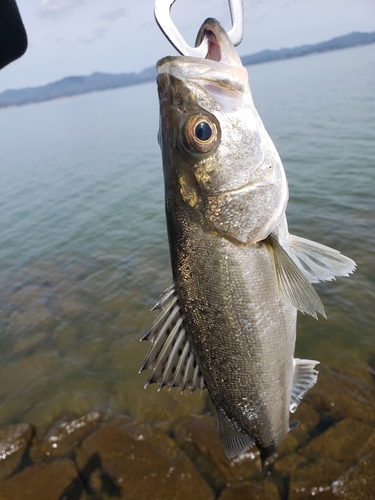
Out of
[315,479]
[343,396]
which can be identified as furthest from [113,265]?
[315,479]

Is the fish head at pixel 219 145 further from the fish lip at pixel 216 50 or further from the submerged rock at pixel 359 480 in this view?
the submerged rock at pixel 359 480

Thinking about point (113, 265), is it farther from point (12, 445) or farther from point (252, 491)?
point (252, 491)

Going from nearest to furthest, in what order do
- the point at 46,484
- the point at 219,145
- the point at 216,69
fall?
the point at 216,69, the point at 219,145, the point at 46,484

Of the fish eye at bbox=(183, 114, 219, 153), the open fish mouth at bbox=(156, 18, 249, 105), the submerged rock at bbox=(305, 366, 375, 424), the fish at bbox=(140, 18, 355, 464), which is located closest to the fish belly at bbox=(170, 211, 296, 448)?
the fish at bbox=(140, 18, 355, 464)

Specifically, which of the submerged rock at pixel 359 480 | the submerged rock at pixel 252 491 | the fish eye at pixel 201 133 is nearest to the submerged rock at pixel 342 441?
the submerged rock at pixel 359 480

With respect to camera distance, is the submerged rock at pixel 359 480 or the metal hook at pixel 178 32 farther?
the submerged rock at pixel 359 480

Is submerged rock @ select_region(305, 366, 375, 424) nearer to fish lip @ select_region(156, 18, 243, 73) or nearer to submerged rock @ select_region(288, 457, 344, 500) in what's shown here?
submerged rock @ select_region(288, 457, 344, 500)

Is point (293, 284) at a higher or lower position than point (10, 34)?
lower
